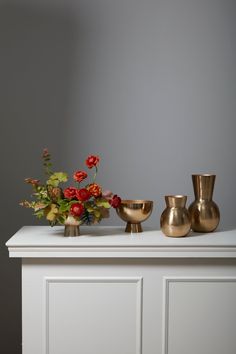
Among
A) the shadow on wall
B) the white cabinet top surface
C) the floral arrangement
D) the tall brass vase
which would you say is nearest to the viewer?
the white cabinet top surface

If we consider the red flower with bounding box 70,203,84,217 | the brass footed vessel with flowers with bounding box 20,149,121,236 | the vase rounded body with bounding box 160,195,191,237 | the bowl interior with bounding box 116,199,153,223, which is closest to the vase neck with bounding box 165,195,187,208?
the vase rounded body with bounding box 160,195,191,237

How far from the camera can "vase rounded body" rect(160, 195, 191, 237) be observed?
2.07 meters

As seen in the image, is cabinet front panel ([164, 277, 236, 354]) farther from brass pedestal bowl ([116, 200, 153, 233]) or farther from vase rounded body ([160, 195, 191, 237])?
brass pedestal bowl ([116, 200, 153, 233])

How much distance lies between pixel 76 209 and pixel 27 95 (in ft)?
3.12

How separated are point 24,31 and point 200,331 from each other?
1603mm

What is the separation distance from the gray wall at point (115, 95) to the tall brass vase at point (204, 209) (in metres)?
0.63

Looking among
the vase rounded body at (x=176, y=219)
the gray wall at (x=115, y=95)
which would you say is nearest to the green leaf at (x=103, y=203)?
the vase rounded body at (x=176, y=219)

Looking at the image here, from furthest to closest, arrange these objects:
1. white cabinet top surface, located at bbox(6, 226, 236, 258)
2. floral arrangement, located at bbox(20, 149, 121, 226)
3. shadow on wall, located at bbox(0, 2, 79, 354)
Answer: shadow on wall, located at bbox(0, 2, 79, 354) < floral arrangement, located at bbox(20, 149, 121, 226) < white cabinet top surface, located at bbox(6, 226, 236, 258)

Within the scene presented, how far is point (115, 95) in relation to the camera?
2.82 m

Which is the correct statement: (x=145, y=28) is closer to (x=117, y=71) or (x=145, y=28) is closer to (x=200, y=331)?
(x=117, y=71)

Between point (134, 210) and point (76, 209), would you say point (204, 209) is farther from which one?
point (76, 209)

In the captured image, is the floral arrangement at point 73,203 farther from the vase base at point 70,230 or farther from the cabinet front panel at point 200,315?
the cabinet front panel at point 200,315

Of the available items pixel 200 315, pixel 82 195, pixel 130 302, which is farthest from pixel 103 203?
pixel 200 315

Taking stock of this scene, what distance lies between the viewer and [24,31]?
278 cm
